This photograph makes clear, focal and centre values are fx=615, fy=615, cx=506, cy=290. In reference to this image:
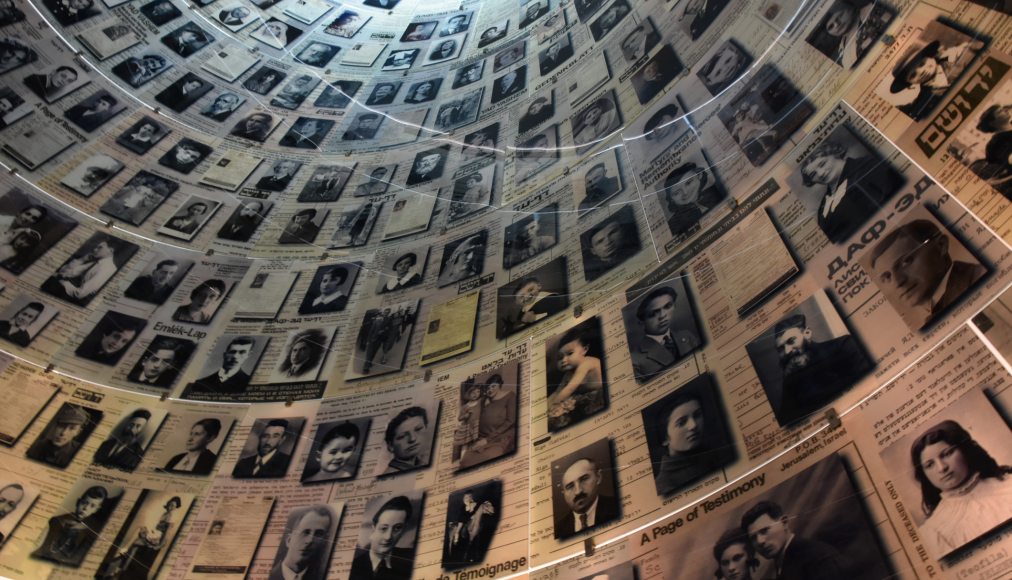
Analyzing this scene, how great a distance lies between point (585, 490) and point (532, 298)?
1115 mm

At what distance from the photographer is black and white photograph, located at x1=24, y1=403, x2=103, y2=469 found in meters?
2.75

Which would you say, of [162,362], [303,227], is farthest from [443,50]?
[162,362]

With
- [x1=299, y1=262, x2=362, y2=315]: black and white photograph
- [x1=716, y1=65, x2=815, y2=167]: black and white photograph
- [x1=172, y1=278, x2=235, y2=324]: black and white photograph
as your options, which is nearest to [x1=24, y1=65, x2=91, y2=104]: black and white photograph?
[x1=172, y1=278, x2=235, y2=324]: black and white photograph

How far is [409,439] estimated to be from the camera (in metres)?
2.70

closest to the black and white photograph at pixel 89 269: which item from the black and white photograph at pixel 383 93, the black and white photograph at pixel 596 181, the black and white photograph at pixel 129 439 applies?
the black and white photograph at pixel 129 439

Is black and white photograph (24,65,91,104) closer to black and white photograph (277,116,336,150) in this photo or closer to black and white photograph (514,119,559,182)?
black and white photograph (277,116,336,150)

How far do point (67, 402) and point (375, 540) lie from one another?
5.80ft

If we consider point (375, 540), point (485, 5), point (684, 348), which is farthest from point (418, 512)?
point (485, 5)

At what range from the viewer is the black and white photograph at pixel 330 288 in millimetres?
3604

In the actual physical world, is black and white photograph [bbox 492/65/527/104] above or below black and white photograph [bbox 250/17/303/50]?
below

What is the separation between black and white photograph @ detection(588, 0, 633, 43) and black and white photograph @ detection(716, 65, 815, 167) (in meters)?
1.84

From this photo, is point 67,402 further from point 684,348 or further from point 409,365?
point 684,348

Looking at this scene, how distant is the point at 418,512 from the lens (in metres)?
2.41

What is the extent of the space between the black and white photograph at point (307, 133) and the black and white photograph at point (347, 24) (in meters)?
1.52
